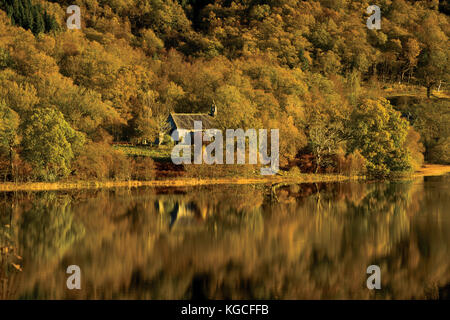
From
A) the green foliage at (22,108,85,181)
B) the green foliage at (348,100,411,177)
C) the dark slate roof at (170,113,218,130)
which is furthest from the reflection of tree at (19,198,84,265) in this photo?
the dark slate roof at (170,113,218,130)

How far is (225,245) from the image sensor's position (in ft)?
85.1

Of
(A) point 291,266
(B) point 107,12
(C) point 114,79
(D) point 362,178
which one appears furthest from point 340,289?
(B) point 107,12

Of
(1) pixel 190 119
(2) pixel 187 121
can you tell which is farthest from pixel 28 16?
(2) pixel 187 121

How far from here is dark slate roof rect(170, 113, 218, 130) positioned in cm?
7556

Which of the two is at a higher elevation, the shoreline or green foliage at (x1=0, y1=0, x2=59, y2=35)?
green foliage at (x1=0, y1=0, x2=59, y2=35)

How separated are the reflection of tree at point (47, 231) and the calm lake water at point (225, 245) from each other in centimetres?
6

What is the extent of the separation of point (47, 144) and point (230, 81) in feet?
122

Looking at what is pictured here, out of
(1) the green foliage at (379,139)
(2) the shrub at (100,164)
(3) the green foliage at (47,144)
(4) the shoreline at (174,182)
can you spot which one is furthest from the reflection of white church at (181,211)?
(1) the green foliage at (379,139)

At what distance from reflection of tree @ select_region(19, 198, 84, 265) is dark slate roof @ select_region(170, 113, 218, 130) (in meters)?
38.5

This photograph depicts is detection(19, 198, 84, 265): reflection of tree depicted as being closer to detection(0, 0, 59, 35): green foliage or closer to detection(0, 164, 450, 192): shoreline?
detection(0, 164, 450, 192): shoreline

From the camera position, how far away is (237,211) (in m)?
36.1

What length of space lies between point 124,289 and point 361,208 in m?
22.7

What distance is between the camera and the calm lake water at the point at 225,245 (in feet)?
63.1

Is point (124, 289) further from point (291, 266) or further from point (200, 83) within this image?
point (200, 83)
